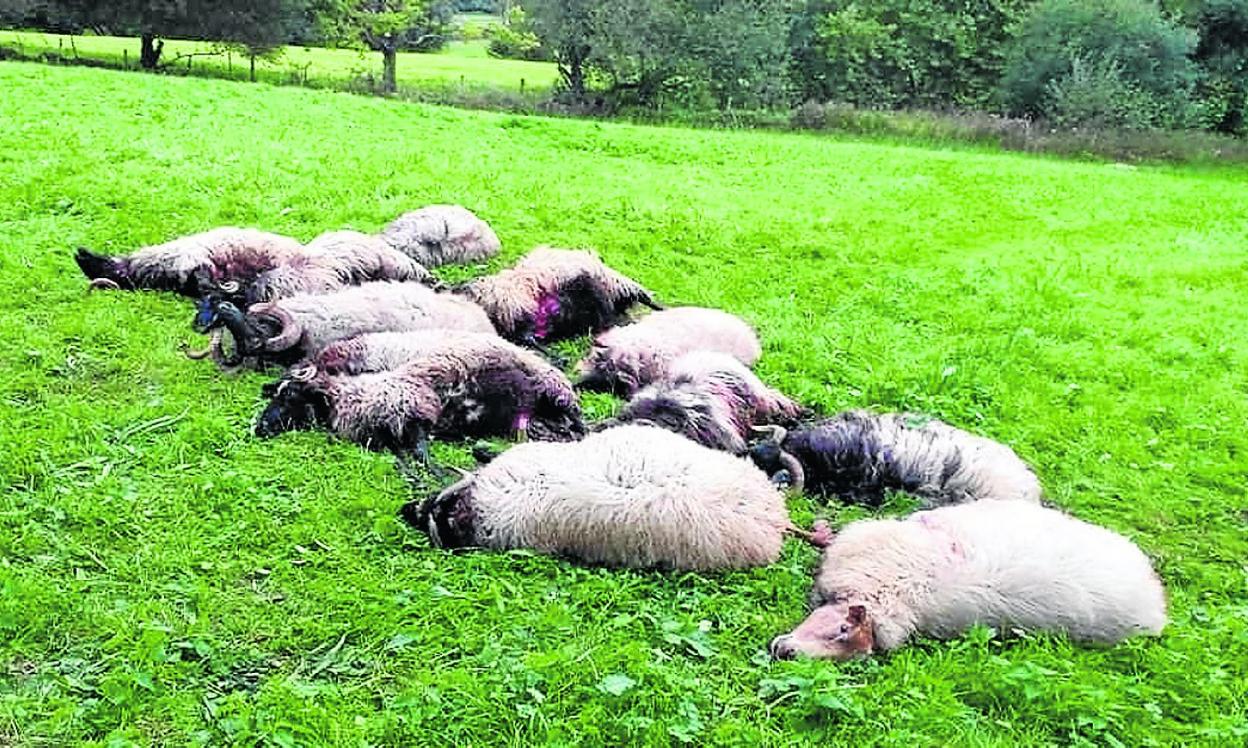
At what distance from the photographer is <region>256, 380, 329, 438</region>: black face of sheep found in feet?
17.9

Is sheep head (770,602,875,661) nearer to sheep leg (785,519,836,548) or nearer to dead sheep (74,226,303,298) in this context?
sheep leg (785,519,836,548)

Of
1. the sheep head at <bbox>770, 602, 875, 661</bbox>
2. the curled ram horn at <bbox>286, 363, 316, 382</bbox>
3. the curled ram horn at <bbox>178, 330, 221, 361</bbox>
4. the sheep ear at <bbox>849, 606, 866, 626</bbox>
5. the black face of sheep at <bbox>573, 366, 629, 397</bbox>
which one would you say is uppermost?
the curled ram horn at <bbox>286, 363, 316, 382</bbox>

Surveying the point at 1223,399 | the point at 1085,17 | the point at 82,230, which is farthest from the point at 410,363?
the point at 1085,17

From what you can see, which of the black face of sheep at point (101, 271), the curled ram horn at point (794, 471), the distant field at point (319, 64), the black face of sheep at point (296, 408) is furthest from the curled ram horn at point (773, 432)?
the distant field at point (319, 64)

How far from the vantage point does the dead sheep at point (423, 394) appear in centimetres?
542

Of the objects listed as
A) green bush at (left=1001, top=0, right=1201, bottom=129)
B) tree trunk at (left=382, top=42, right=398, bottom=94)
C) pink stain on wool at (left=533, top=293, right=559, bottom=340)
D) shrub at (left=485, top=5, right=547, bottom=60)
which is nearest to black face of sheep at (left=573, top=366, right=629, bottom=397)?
pink stain on wool at (left=533, top=293, right=559, bottom=340)

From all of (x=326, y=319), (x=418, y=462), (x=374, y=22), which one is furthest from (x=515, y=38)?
(x=418, y=462)

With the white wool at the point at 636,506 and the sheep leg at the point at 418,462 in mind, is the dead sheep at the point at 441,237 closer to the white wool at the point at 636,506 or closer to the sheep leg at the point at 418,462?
the sheep leg at the point at 418,462

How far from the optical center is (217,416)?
553 centimetres

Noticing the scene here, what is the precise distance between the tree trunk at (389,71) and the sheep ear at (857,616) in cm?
2617

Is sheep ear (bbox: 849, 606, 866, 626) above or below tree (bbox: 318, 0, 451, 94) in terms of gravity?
below

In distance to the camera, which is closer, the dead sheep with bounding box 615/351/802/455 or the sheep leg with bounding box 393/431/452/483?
the sheep leg with bounding box 393/431/452/483

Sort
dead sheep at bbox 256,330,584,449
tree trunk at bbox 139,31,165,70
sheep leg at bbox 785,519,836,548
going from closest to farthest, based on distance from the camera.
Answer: sheep leg at bbox 785,519,836,548, dead sheep at bbox 256,330,584,449, tree trunk at bbox 139,31,165,70

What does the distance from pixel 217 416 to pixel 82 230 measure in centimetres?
417
